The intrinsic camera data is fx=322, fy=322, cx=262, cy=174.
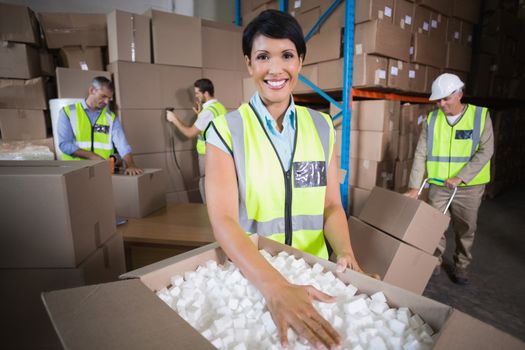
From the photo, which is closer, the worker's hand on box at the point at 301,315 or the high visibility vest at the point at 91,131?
the worker's hand on box at the point at 301,315

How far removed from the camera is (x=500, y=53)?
420 centimetres

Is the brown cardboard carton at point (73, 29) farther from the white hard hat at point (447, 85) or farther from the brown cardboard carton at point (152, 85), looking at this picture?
the white hard hat at point (447, 85)

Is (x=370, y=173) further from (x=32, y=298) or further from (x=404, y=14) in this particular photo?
(x=32, y=298)

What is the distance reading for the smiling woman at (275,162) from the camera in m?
0.98

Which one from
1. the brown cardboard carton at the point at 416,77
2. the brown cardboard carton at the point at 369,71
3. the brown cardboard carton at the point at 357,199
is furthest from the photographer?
the brown cardboard carton at the point at 416,77

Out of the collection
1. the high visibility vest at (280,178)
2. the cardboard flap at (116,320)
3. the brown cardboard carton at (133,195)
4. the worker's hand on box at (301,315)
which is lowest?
the brown cardboard carton at (133,195)

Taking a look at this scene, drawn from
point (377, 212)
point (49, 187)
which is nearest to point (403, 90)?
point (377, 212)

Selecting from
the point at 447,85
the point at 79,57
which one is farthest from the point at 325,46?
the point at 79,57

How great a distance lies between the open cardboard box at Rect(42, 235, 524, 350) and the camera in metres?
0.49

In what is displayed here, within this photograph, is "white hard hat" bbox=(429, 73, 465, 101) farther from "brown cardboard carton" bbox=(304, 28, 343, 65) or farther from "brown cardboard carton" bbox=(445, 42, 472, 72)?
"brown cardboard carton" bbox=(445, 42, 472, 72)

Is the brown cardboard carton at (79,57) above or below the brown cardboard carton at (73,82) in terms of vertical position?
above

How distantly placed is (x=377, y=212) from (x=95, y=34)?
134 inches

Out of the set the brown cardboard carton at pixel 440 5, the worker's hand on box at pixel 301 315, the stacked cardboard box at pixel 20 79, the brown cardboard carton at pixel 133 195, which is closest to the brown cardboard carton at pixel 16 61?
the stacked cardboard box at pixel 20 79

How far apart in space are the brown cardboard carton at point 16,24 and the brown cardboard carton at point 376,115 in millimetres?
3283
